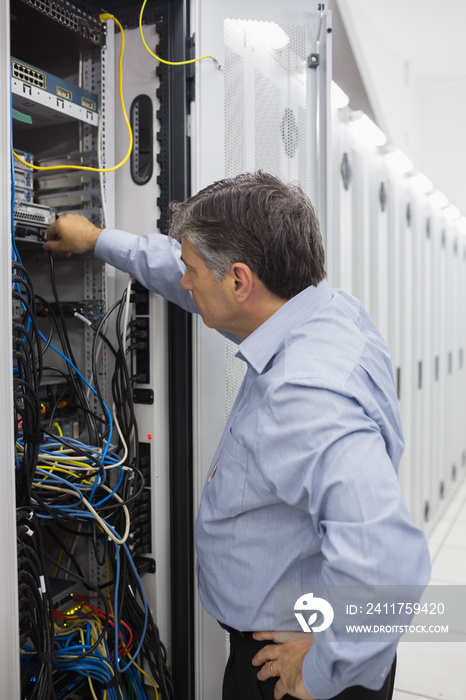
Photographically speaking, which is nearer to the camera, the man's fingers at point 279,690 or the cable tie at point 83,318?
the man's fingers at point 279,690

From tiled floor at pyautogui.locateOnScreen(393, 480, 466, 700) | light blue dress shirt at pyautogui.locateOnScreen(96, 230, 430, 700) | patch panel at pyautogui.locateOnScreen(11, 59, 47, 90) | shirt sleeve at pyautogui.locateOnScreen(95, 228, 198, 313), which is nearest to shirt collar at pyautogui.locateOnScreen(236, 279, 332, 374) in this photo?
light blue dress shirt at pyautogui.locateOnScreen(96, 230, 430, 700)

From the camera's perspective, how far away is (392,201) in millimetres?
3312

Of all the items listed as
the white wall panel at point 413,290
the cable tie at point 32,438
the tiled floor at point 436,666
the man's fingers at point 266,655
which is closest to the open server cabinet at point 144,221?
the cable tie at point 32,438

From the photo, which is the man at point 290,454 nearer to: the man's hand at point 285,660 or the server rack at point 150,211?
the man's hand at point 285,660

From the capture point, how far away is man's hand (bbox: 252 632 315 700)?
42.3 inches

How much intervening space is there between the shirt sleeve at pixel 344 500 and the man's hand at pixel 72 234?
2.77ft

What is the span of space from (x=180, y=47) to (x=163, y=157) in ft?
1.00

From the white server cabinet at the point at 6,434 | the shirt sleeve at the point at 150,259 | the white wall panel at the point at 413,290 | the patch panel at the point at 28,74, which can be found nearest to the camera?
the white server cabinet at the point at 6,434

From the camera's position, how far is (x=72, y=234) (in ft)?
5.10

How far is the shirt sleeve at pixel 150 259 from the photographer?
1.54 m

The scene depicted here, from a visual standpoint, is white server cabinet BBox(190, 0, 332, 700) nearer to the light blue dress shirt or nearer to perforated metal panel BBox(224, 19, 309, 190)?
perforated metal panel BBox(224, 19, 309, 190)

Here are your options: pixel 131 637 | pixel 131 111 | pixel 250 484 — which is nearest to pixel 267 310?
pixel 250 484

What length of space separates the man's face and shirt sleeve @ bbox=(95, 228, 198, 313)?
0.89 ft
